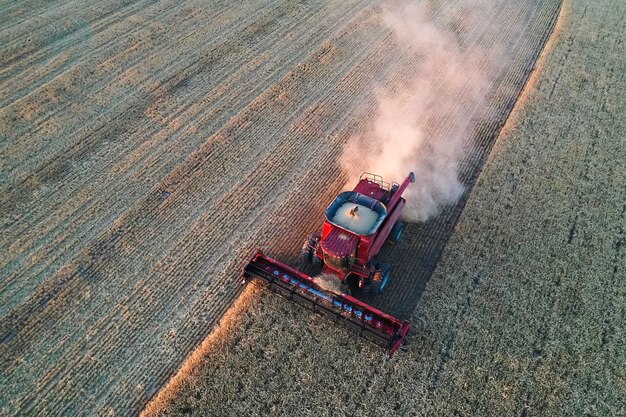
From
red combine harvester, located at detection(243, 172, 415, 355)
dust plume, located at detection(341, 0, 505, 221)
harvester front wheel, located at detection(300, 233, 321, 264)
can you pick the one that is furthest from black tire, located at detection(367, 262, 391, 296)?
dust plume, located at detection(341, 0, 505, 221)

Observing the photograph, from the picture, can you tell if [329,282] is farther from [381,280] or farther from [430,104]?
[430,104]

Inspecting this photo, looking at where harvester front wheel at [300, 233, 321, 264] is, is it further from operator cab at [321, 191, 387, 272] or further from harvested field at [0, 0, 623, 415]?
harvested field at [0, 0, 623, 415]

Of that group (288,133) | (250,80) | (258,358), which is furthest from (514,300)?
(250,80)

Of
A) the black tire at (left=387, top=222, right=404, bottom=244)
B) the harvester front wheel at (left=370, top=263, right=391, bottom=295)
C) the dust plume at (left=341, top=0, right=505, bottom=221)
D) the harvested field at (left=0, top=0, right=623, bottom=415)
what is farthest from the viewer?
the dust plume at (left=341, top=0, right=505, bottom=221)

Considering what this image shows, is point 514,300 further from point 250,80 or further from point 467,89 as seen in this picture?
point 250,80

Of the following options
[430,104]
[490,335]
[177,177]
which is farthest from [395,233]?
[430,104]
